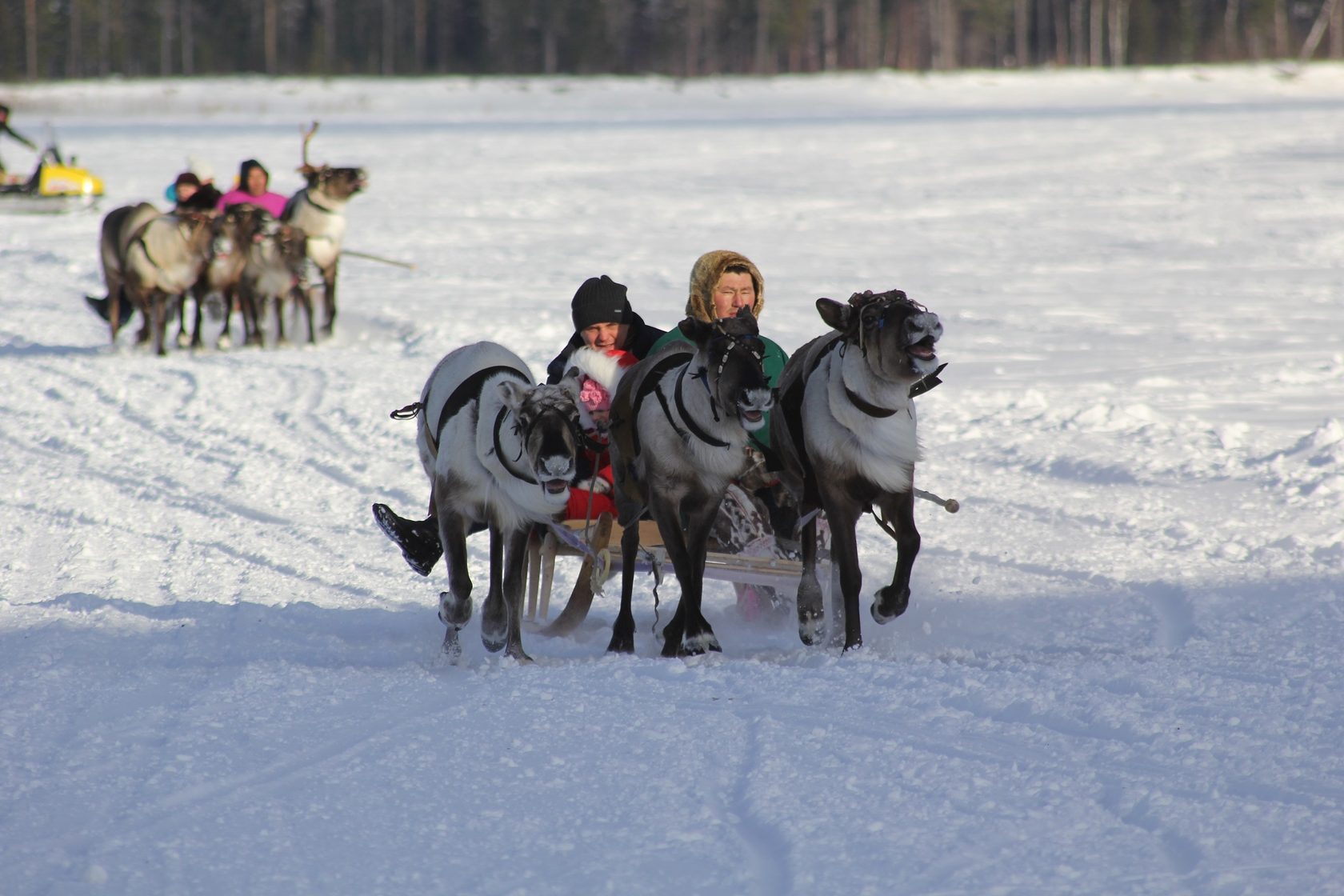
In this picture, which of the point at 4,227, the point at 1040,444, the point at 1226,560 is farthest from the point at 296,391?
the point at 4,227

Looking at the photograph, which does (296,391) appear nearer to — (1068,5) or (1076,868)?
(1076,868)

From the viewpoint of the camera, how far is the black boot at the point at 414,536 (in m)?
6.01

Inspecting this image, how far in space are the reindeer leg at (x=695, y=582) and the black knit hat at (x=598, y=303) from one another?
1.01m

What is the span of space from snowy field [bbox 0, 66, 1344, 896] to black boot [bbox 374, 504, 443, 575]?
309 millimetres

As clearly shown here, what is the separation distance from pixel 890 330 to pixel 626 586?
147 centimetres

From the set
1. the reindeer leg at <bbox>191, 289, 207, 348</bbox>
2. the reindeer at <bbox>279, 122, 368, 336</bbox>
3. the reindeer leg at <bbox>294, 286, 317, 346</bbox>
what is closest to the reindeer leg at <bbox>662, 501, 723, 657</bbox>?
the reindeer leg at <bbox>294, 286, 317, 346</bbox>

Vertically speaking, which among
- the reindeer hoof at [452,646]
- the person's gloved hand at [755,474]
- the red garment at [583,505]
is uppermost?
the person's gloved hand at [755,474]

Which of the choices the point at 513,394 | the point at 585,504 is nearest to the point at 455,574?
the point at 585,504

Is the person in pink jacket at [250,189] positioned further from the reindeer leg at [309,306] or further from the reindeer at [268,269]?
the reindeer leg at [309,306]

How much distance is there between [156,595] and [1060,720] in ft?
13.4

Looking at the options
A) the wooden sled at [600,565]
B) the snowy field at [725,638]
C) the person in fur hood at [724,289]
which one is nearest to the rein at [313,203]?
the snowy field at [725,638]

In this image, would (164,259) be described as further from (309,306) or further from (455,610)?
(455,610)

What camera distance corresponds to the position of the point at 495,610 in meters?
5.45

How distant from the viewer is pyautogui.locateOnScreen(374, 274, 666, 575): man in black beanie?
231 inches
